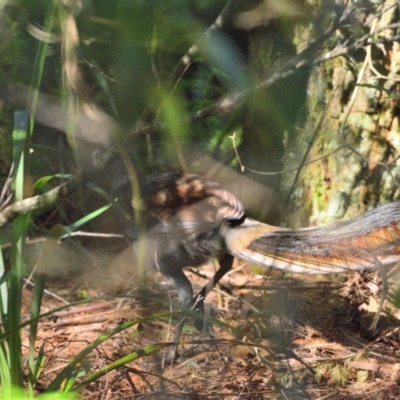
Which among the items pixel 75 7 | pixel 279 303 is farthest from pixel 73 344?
pixel 75 7

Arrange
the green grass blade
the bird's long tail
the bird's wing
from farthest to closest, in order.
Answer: the bird's wing < the bird's long tail < the green grass blade

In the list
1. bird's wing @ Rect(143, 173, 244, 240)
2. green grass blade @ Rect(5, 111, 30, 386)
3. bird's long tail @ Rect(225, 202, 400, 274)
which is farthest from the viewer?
bird's wing @ Rect(143, 173, 244, 240)

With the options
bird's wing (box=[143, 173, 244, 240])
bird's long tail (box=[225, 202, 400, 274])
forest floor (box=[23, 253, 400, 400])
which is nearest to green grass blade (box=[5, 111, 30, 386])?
forest floor (box=[23, 253, 400, 400])

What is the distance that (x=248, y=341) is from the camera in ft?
Answer: 9.86

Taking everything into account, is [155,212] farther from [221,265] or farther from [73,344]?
[73,344]

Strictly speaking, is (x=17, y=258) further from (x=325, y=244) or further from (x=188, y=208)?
(x=325, y=244)

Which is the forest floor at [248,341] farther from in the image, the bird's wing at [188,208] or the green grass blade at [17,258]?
the bird's wing at [188,208]

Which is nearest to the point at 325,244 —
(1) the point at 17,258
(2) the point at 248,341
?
(2) the point at 248,341

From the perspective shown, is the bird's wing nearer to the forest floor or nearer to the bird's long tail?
the bird's long tail

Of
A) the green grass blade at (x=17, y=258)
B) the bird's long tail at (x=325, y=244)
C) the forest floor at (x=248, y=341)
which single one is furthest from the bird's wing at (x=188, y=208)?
the green grass blade at (x=17, y=258)

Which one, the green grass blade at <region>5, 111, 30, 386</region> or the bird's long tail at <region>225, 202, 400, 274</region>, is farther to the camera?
the bird's long tail at <region>225, 202, 400, 274</region>

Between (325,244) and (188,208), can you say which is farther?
(188,208)

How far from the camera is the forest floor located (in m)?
2.53

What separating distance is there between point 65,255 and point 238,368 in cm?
154
